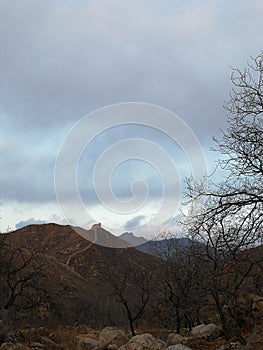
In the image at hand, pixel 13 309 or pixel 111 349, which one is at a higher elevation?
pixel 13 309

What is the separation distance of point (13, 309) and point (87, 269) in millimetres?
34320

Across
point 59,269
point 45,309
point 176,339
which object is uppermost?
point 59,269

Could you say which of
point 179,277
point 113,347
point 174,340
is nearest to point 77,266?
point 179,277

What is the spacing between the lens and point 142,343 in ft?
51.5

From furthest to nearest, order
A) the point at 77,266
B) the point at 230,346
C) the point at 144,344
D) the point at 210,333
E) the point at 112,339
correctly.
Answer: the point at 77,266
the point at 112,339
the point at 210,333
the point at 144,344
the point at 230,346

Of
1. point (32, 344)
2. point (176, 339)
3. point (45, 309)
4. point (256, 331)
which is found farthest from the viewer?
point (45, 309)

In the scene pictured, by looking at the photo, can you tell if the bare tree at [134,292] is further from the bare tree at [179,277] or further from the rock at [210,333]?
the rock at [210,333]

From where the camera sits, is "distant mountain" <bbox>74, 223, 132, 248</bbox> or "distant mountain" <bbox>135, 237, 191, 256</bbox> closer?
"distant mountain" <bbox>135, 237, 191, 256</bbox>

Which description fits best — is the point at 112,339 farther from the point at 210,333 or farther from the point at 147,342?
the point at 147,342

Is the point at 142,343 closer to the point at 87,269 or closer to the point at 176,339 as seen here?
the point at 176,339

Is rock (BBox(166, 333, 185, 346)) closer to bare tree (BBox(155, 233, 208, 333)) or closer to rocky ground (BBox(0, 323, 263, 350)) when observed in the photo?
rocky ground (BBox(0, 323, 263, 350))

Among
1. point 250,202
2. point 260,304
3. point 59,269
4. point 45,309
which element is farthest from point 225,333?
point 59,269

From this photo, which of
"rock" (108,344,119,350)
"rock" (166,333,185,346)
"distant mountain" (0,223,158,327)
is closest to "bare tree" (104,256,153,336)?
"distant mountain" (0,223,158,327)

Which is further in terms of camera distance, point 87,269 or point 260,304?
point 87,269
